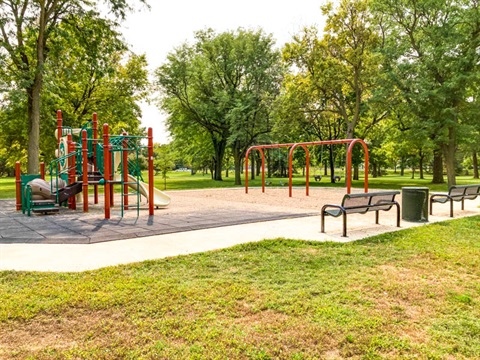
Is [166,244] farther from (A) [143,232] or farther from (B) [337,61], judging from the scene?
(B) [337,61]

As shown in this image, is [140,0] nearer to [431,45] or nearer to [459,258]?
[431,45]

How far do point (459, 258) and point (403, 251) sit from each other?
2.56ft

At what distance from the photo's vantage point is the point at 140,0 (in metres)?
18.1

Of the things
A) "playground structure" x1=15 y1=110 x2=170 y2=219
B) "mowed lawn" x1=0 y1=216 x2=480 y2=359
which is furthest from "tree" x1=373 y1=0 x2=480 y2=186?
"mowed lawn" x1=0 y1=216 x2=480 y2=359

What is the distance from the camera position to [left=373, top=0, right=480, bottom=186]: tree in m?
20.1

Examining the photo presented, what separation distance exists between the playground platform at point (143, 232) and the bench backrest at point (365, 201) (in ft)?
1.49

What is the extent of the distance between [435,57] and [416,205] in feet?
50.7

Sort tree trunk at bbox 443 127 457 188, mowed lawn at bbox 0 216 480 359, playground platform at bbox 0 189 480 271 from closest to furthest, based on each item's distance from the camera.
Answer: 1. mowed lawn at bbox 0 216 480 359
2. playground platform at bbox 0 189 480 271
3. tree trunk at bbox 443 127 457 188

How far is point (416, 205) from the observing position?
9.12 meters

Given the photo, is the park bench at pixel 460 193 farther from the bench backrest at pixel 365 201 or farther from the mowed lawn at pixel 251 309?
the mowed lawn at pixel 251 309

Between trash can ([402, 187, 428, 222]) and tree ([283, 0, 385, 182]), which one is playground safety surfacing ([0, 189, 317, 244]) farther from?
tree ([283, 0, 385, 182])

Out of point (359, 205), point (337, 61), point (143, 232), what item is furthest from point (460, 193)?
point (337, 61)

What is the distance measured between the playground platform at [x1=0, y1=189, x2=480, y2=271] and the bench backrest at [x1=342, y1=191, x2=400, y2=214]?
45 centimetres

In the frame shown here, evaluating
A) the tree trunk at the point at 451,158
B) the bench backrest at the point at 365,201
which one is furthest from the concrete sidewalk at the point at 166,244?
the tree trunk at the point at 451,158
